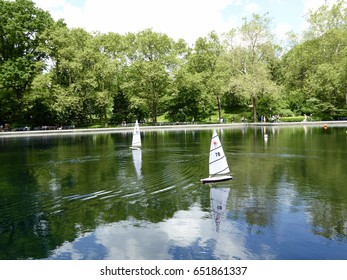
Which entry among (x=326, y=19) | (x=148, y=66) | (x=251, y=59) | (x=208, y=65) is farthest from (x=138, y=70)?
(x=326, y=19)

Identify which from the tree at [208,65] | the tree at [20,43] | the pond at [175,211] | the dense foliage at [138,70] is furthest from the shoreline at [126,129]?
the pond at [175,211]

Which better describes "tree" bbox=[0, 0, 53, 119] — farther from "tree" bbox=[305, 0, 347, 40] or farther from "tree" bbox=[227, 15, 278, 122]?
"tree" bbox=[305, 0, 347, 40]

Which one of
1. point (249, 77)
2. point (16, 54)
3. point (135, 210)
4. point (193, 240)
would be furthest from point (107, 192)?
point (16, 54)

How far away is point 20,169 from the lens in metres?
23.2

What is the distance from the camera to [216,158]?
16859 millimetres

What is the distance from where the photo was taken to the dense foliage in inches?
2518

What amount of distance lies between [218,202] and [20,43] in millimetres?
66091

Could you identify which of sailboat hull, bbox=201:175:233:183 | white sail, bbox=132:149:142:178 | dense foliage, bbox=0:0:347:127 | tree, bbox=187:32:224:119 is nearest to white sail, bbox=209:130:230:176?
sailboat hull, bbox=201:175:233:183

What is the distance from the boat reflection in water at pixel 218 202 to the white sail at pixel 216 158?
165 cm

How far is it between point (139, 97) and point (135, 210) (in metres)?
55.9

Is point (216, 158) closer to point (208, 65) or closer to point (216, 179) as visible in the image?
point (216, 179)

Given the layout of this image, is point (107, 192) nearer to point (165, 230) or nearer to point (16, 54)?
point (165, 230)

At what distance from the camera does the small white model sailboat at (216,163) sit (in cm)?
1653
